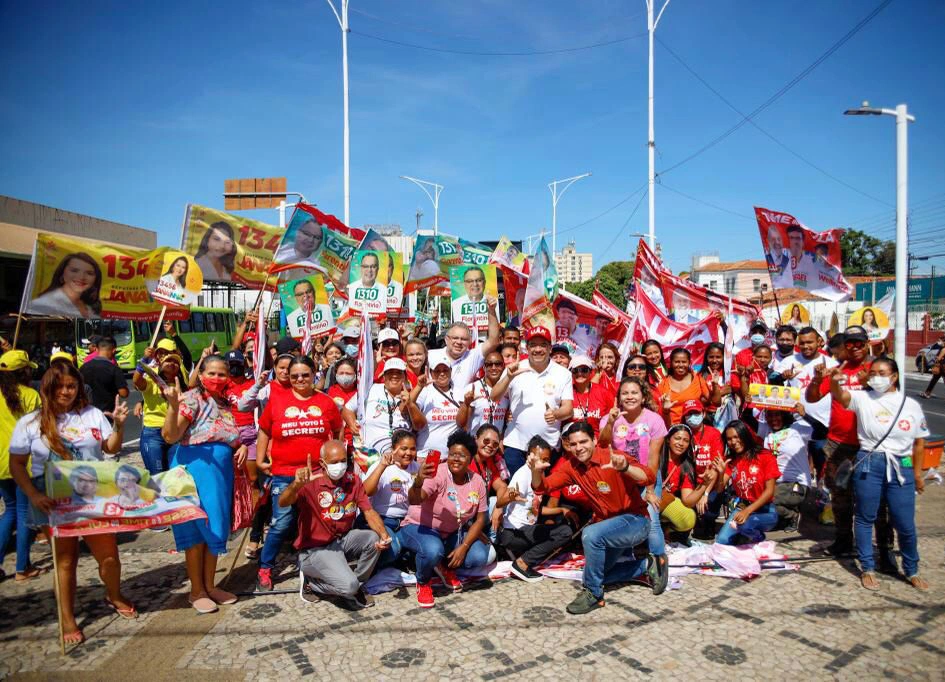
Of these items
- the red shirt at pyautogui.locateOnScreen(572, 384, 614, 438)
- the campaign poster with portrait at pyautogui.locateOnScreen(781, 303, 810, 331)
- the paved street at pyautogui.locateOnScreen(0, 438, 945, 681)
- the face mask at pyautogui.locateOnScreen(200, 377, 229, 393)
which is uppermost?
the campaign poster with portrait at pyautogui.locateOnScreen(781, 303, 810, 331)

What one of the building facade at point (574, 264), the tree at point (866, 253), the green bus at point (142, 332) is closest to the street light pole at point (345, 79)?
the green bus at point (142, 332)

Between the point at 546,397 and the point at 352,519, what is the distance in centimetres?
198

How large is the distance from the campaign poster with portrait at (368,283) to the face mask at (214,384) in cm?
328

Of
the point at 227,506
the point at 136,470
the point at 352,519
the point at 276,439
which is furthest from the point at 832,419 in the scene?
the point at 136,470

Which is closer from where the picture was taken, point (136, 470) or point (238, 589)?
point (136, 470)

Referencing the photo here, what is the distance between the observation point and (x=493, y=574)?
201 inches

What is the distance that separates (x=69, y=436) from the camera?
13.9 feet

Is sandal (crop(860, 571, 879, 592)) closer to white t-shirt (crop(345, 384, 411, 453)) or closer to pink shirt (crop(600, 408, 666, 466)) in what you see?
pink shirt (crop(600, 408, 666, 466))

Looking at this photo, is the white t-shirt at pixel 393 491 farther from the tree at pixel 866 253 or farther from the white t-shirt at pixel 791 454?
the tree at pixel 866 253

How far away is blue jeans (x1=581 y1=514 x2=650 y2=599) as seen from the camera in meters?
4.54

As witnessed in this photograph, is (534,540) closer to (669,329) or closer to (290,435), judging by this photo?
(290,435)

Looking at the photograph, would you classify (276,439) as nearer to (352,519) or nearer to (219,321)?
(352,519)

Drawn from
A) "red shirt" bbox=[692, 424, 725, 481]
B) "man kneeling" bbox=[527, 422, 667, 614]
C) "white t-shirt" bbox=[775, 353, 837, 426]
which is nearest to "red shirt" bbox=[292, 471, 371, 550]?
"man kneeling" bbox=[527, 422, 667, 614]

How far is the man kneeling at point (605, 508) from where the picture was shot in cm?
453
